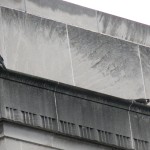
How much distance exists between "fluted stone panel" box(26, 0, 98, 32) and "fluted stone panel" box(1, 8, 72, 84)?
32 centimetres

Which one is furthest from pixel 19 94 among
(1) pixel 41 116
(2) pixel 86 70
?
(2) pixel 86 70

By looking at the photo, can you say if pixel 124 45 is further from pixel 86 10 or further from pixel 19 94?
pixel 19 94

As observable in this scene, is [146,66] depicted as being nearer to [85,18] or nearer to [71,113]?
[85,18]

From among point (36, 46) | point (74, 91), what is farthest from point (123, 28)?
point (74, 91)

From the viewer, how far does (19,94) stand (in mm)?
24219

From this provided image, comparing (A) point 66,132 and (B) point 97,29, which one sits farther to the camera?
(B) point 97,29

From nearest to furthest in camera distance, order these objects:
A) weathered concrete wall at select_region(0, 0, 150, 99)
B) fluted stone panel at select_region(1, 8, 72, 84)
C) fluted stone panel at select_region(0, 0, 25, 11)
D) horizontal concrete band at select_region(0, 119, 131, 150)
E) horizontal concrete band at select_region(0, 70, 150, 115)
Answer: horizontal concrete band at select_region(0, 119, 131, 150), horizontal concrete band at select_region(0, 70, 150, 115), fluted stone panel at select_region(1, 8, 72, 84), weathered concrete wall at select_region(0, 0, 150, 99), fluted stone panel at select_region(0, 0, 25, 11)

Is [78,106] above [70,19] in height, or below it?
below

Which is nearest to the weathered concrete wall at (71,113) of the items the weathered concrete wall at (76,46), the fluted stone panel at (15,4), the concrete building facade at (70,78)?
the concrete building facade at (70,78)

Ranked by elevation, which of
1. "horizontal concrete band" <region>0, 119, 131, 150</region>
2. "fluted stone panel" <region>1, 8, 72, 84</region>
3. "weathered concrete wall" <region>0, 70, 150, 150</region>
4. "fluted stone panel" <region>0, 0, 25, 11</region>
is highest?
"fluted stone panel" <region>0, 0, 25, 11</region>

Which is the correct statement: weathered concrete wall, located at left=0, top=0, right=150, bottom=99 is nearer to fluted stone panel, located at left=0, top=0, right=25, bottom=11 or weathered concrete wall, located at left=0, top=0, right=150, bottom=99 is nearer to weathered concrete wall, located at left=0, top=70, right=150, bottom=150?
fluted stone panel, located at left=0, top=0, right=25, bottom=11

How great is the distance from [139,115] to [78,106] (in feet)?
5.19

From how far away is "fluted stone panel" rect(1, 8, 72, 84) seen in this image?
25.0m

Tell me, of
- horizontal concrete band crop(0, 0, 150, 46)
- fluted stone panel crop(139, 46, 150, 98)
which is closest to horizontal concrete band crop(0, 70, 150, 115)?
fluted stone panel crop(139, 46, 150, 98)
